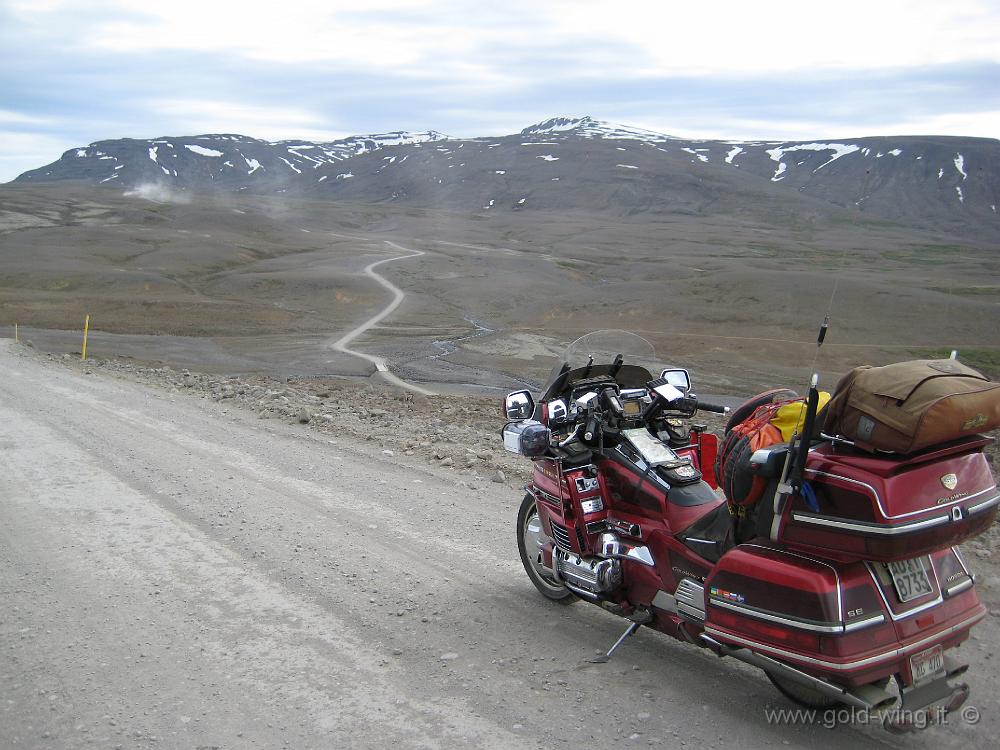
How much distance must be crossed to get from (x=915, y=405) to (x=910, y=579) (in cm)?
90

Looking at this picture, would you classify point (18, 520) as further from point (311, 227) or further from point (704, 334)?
point (311, 227)

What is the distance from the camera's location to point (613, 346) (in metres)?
5.65

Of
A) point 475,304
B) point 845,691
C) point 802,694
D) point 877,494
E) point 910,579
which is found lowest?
point 802,694

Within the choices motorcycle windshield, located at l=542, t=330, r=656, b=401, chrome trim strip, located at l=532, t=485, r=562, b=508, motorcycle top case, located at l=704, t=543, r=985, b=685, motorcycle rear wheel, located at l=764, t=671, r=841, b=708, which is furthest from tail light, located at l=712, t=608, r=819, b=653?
motorcycle windshield, located at l=542, t=330, r=656, b=401

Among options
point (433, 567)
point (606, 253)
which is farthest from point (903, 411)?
point (606, 253)

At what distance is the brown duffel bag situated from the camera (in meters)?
3.41

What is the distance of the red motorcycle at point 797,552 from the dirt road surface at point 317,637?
0.38 meters

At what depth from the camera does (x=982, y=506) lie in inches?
147

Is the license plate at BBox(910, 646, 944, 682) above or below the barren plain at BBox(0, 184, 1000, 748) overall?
above

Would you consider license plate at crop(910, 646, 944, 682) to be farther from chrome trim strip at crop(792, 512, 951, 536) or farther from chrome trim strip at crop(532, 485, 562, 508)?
chrome trim strip at crop(532, 485, 562, 508)

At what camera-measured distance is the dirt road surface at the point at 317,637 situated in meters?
4.14

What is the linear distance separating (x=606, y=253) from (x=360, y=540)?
78.0m

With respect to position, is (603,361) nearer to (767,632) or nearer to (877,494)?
(767,632)

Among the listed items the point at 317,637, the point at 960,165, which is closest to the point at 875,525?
the point at 317,637
